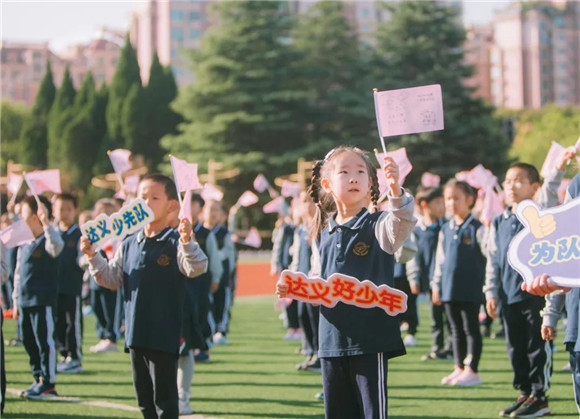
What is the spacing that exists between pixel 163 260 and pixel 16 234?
5.63ft

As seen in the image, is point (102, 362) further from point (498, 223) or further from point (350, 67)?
point (350, 67)

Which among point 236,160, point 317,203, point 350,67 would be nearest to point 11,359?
point 317,203

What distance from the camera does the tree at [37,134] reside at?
6216 cm

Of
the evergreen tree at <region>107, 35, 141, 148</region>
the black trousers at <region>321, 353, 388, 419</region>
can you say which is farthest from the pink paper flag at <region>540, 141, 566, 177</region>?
the evergreen tree at <region>107, 35, 141, 148</region>

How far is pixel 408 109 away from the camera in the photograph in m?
4.76

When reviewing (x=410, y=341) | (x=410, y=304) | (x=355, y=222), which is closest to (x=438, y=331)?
(x=410, y=304)

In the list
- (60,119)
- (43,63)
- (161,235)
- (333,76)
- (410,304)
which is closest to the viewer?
(161,235)

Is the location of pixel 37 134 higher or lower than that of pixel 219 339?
higher

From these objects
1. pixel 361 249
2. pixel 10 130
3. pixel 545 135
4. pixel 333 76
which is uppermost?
pixel 10 130

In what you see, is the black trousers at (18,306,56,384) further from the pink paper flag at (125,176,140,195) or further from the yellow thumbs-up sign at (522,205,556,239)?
the yellow thumbs-up sign at (522,205,556,239)

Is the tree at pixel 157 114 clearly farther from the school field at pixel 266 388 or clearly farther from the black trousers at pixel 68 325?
the black trousers at pixel 68 325

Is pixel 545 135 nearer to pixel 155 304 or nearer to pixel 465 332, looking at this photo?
pixel 465 332

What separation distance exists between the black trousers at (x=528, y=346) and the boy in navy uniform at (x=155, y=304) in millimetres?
2637

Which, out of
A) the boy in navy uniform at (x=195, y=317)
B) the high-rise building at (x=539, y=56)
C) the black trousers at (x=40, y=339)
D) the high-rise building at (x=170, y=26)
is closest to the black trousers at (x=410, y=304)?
the boy in navy uniform at (x=195, y=317)
